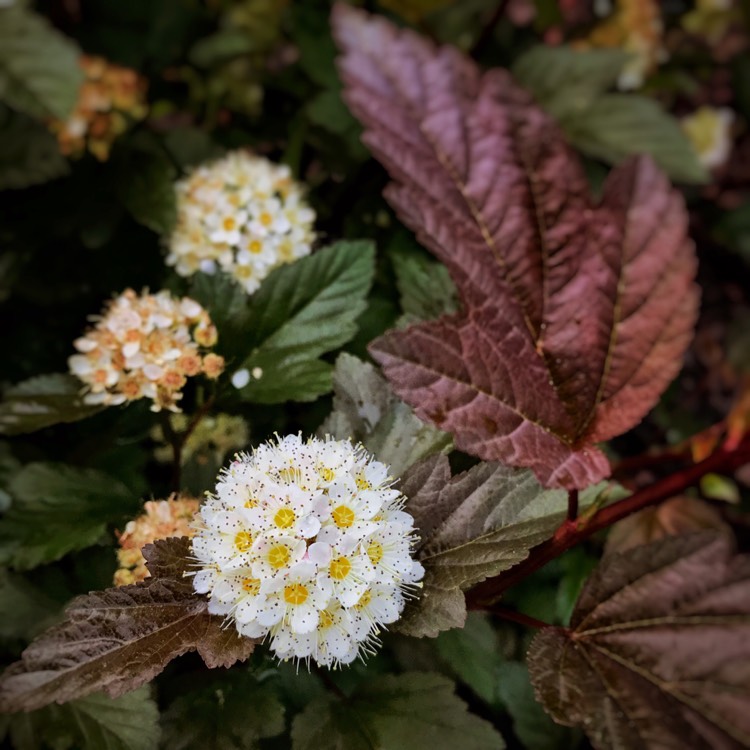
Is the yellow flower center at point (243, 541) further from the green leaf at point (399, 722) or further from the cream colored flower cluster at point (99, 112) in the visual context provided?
the cream colored flower cluster at point (99, 112)

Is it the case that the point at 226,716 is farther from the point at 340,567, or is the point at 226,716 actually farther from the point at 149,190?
the point at 149,190

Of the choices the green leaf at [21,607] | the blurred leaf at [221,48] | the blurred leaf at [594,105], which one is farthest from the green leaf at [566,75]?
the green leaf at [21,607]

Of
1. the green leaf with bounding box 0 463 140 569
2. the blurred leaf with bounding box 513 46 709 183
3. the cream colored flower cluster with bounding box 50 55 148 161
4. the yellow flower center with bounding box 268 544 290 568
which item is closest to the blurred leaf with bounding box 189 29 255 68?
the cream colored flower cluster with bounding box 50 55 148 161

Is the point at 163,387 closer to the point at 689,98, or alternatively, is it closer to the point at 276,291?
the point at 276,291

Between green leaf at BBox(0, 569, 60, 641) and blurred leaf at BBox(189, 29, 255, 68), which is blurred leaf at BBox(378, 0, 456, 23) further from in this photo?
green leaf at BBox(0, 569, 60, 641)

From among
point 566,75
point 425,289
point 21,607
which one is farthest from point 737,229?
point 21,607
